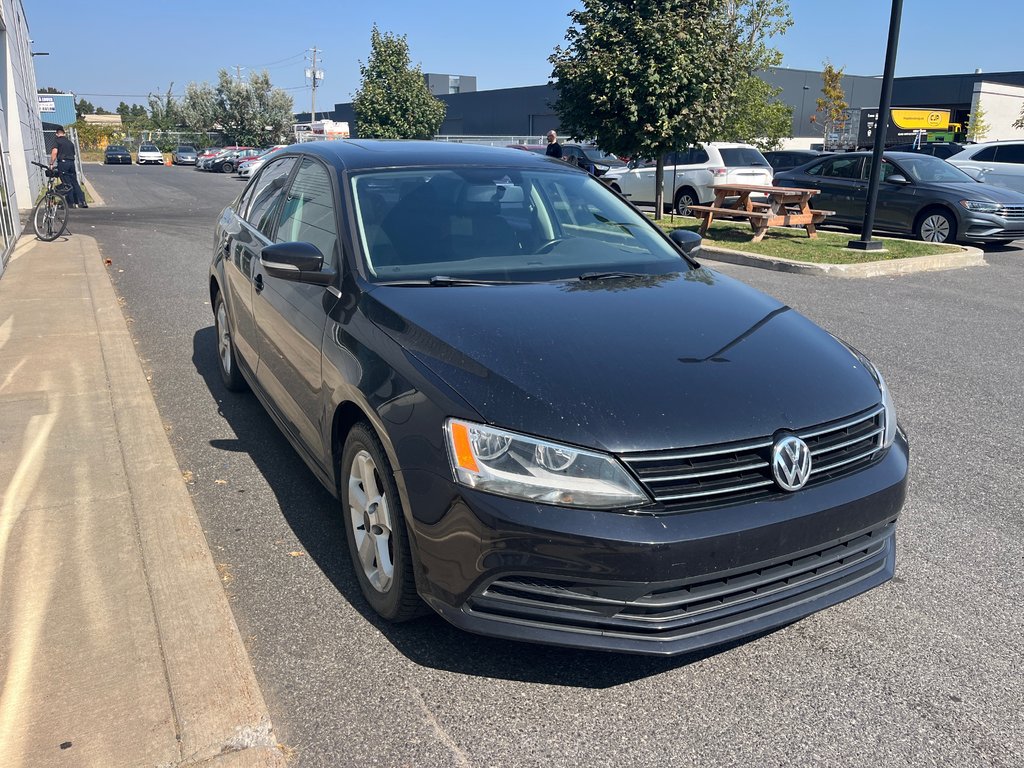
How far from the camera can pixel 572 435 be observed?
2596 mm

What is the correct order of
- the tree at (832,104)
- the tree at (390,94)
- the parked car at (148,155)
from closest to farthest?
the tree at (390,94), the tree at (832,104), the parked car at (148,155)

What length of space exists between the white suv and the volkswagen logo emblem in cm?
1593

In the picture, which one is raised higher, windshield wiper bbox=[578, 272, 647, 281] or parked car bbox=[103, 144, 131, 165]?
windshield wiper bbox=[578, 272, 647, 281]

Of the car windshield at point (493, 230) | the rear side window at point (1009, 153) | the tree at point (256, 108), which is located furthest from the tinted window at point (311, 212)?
the tree at point (256, 108)

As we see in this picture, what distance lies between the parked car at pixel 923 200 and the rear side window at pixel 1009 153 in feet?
16.0

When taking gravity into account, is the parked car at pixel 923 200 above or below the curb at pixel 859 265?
above

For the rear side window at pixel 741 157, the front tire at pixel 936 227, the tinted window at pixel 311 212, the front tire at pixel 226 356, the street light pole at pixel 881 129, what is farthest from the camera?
the rear side window at pixel 741 157

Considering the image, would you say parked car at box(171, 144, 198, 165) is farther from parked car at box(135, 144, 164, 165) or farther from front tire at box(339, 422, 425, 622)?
front tire at box(339, 422, 425, 622)

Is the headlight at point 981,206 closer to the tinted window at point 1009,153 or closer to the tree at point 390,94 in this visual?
the tinted window at point 1009,153

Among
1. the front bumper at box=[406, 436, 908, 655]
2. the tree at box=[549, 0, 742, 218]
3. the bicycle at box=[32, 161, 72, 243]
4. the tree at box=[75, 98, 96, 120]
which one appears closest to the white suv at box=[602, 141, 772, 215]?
the tree at box=[549, 0, 742, 218]

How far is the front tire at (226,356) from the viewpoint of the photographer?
5.77 m

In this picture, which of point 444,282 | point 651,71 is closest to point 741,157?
point 651,71

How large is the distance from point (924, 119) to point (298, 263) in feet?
143

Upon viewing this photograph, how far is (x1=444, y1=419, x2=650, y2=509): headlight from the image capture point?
2.55 metres
